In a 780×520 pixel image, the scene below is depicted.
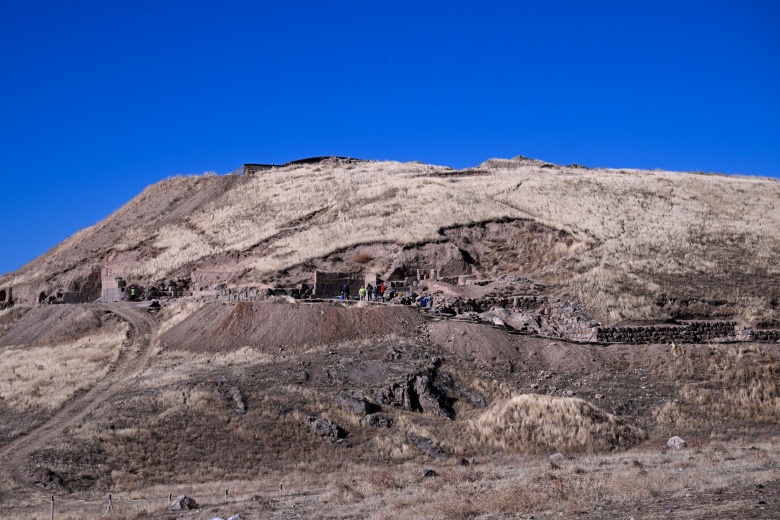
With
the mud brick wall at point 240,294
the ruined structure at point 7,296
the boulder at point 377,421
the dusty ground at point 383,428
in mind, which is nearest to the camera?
the dusty ground at point 383,428

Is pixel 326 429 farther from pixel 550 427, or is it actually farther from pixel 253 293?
pixel 253 293

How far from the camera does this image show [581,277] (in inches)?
1403

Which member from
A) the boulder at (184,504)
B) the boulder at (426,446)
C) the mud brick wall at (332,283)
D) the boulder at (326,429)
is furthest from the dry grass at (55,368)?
the boulder at (426,446)

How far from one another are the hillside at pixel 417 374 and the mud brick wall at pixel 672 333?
0.10m

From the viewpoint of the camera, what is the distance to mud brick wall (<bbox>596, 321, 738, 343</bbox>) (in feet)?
95.6

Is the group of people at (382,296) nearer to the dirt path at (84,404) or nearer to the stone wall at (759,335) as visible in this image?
the dirt path at (84,404)

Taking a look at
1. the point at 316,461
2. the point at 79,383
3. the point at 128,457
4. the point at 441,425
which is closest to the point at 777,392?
the point at 441,425

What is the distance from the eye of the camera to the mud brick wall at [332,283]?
3603 cm

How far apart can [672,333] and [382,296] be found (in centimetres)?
1172

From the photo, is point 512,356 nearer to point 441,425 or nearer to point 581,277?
point 441,425

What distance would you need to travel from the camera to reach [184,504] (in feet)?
52.6

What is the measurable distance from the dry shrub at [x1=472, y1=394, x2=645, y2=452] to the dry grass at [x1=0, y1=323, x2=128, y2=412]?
1291 cm

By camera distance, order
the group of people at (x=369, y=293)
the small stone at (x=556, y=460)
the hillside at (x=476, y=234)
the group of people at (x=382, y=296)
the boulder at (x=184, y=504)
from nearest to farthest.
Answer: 1. the boulder at (x=184, y=504)
2. the small stone at (x=556, y=460)
3. the group of people at (x=382, y=296)
4. the group of people at (x=369, y=293)
5. the hillside at (x=476, y=234)

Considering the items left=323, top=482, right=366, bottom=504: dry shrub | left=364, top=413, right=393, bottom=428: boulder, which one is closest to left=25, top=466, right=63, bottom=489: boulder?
left=323, top=482, right=366, bottom=504: dry shrub
